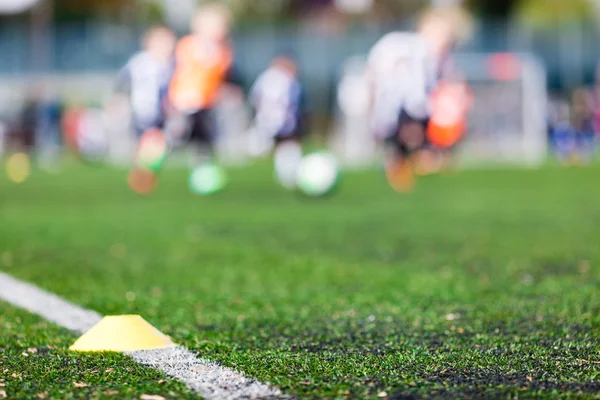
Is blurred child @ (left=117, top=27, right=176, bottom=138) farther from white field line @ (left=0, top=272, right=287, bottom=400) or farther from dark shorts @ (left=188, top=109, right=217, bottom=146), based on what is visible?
white field line @ (left=0, top=272, right=287, bottom=400)

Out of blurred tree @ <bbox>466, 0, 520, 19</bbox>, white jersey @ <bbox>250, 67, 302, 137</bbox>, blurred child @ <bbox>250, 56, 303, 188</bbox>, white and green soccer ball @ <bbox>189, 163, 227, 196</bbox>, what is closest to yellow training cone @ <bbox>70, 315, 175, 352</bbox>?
white and green soccer ball @ <bbox>189, 163, 227, 196</bbox>

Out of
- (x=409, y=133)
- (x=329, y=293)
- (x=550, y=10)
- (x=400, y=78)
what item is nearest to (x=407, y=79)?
(x=400, y=78)

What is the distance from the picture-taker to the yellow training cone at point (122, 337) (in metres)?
3.42

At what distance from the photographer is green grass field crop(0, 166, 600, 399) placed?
299 centimetres

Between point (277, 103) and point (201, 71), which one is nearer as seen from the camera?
point (201, 71)

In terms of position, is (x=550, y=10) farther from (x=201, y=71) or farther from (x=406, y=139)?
(x=201, y=71)

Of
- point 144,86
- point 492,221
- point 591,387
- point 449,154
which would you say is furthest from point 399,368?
point 449,154

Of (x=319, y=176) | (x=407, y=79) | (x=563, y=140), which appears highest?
(x=407, y=79)

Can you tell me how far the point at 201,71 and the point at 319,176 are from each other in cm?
189

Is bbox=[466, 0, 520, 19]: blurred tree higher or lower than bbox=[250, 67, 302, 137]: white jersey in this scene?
higher

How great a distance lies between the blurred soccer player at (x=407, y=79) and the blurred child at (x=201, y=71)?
71.1 inches

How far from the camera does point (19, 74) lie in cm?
4350

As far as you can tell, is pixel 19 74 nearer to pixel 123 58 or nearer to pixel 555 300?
pixel 123 58

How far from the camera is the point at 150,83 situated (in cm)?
1382
